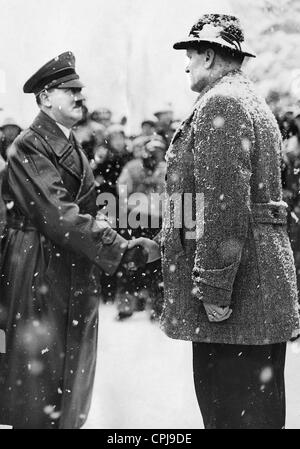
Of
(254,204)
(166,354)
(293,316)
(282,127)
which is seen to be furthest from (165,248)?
(282,127)

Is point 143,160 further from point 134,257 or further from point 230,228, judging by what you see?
point 230,228

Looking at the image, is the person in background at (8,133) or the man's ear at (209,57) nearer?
the man's ear at (209,57)

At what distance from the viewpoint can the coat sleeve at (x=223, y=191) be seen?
204cm

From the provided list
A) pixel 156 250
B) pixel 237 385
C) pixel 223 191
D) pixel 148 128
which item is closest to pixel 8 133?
pixel 148 128

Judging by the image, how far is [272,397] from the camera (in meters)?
2.23

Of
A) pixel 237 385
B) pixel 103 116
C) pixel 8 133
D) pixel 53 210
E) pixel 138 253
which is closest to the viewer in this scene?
pixel 237 385

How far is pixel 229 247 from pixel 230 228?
0.06 m

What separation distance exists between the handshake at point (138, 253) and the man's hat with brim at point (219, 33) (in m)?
0.76

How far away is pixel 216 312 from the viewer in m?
2.10

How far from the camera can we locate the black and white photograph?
6.86 ft

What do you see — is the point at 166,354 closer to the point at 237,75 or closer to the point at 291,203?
the point at 291,203

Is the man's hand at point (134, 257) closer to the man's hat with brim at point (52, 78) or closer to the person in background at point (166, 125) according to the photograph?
the man's hat with brim at point (52, 78)

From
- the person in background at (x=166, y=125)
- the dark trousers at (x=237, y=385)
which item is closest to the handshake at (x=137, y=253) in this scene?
the dark trousers at (x=237, y=385)

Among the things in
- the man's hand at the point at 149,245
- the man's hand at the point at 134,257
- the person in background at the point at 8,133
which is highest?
the person in background at the point at 8,133
